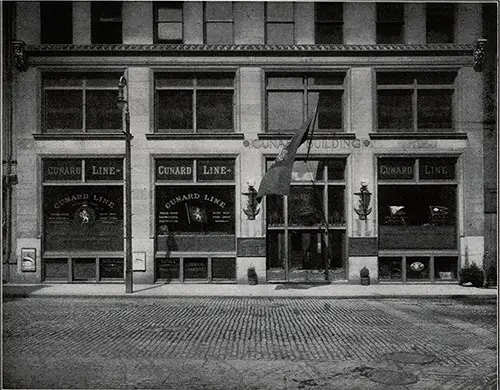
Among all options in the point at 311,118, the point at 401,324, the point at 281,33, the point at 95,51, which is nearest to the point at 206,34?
the point at 281,33

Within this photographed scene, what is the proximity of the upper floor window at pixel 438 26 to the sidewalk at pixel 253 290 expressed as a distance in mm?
9032

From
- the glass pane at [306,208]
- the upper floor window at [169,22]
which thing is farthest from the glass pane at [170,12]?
the glass pane at [306,208]

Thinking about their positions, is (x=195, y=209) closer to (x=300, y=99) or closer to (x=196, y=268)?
(x=196, y=268)

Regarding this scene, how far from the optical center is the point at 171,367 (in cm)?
824

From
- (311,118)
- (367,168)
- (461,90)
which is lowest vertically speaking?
(367,168)

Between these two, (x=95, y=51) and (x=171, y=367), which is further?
(x=95, y=51)

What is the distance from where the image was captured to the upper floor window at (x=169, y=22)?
1811 cm

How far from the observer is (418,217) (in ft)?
59.3

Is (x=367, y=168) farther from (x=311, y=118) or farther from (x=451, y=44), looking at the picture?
(x=451, y=44)

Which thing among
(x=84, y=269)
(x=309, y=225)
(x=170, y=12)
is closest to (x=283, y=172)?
(x=309, y=225)

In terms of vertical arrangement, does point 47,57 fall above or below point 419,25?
below

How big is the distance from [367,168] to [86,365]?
1308 cm

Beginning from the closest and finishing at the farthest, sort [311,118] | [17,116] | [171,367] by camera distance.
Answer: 1. [171,367]
2. [311,118]
3. [17,116]

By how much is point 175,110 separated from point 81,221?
5.46 m
